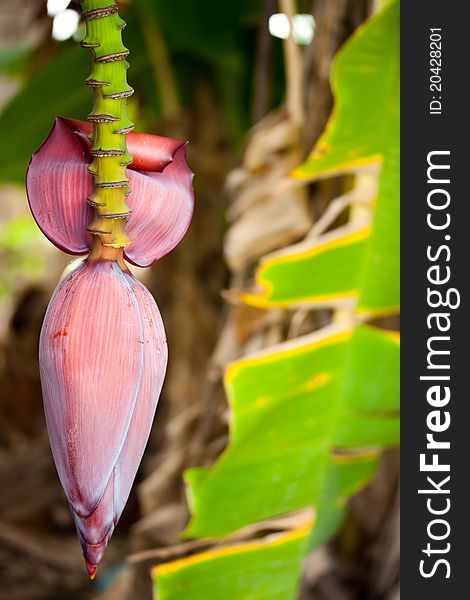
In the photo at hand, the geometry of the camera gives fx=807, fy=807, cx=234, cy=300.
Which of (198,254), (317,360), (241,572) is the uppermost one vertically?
(198,254)

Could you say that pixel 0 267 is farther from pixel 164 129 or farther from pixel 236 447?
pixel 236 447

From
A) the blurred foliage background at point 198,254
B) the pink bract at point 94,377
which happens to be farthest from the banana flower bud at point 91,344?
the blurred foliage background at point 198,254

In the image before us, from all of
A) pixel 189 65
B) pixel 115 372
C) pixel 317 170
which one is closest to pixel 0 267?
pixel 189 65

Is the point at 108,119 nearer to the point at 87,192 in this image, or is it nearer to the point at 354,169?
the point at 87,192

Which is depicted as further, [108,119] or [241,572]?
[241,572]

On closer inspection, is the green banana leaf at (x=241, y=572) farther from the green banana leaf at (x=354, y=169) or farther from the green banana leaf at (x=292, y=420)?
the green banana leaf at (x=354, y=169)

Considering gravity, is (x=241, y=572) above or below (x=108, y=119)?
below

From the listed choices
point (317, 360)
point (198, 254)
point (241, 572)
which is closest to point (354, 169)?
point (317, 360)
